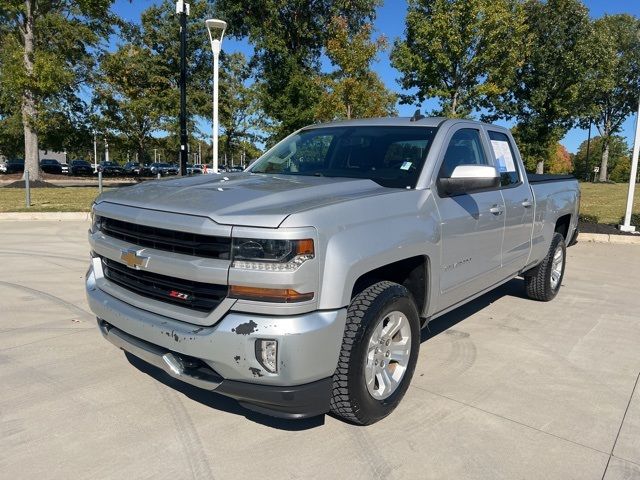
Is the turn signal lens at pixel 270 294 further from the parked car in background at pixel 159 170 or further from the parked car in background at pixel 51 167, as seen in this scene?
the parked car in background at pixel 51 167

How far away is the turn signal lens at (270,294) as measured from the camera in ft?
7.90

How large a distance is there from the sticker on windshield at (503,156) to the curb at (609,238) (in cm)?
667

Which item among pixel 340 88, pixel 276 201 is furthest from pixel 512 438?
pixel 340 88

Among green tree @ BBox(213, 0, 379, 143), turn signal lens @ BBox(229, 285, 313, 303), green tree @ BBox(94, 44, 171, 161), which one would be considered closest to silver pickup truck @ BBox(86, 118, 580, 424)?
turn signal lens @ BBox(229, 285, 313, 303)

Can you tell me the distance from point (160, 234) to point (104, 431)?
1.18 m

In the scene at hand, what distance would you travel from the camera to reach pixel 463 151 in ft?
13.5

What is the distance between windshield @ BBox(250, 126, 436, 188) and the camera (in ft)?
12.0

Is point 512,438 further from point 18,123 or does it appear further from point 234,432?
point 18,123


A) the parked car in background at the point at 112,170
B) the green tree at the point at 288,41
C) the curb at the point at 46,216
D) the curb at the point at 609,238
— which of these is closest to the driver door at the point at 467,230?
the curb at the point at 609,238

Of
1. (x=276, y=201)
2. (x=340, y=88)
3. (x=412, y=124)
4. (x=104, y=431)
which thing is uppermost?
(x=340, y=88)

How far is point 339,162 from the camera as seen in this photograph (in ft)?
13.2

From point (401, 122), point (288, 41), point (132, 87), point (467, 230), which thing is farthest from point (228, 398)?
point (132, 87)

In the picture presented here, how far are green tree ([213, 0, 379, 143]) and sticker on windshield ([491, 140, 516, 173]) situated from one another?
17162 mm

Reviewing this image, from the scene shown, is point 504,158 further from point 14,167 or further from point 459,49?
point 14,167
